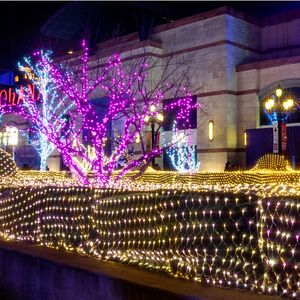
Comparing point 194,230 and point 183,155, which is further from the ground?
point 183,155

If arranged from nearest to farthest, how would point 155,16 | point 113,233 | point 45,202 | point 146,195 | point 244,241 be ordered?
point 244,241 < point 146,195 < point 113,233 < point 45,202 < point 155,16

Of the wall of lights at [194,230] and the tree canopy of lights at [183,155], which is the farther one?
the tree canopy of lights at [183,155]

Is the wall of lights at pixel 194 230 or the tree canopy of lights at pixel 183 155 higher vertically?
the tree canopy of lights at pixel 183 155

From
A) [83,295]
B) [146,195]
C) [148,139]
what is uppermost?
[148,139]

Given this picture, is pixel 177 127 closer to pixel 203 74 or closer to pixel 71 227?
pixel 203 74

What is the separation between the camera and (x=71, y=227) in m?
6.49

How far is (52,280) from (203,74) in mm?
28315

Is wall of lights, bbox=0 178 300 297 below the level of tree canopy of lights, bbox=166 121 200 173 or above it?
below

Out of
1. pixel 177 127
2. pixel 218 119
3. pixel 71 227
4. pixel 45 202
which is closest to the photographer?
pixel 71 227

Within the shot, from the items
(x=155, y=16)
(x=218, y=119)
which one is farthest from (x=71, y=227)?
(x=155, y=16)

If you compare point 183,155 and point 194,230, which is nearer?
point 194,230

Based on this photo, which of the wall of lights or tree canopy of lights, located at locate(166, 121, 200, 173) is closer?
the wall of lights

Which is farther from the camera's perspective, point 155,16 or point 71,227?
point 155,16

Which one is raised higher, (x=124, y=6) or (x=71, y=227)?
(x=124, y=6)
